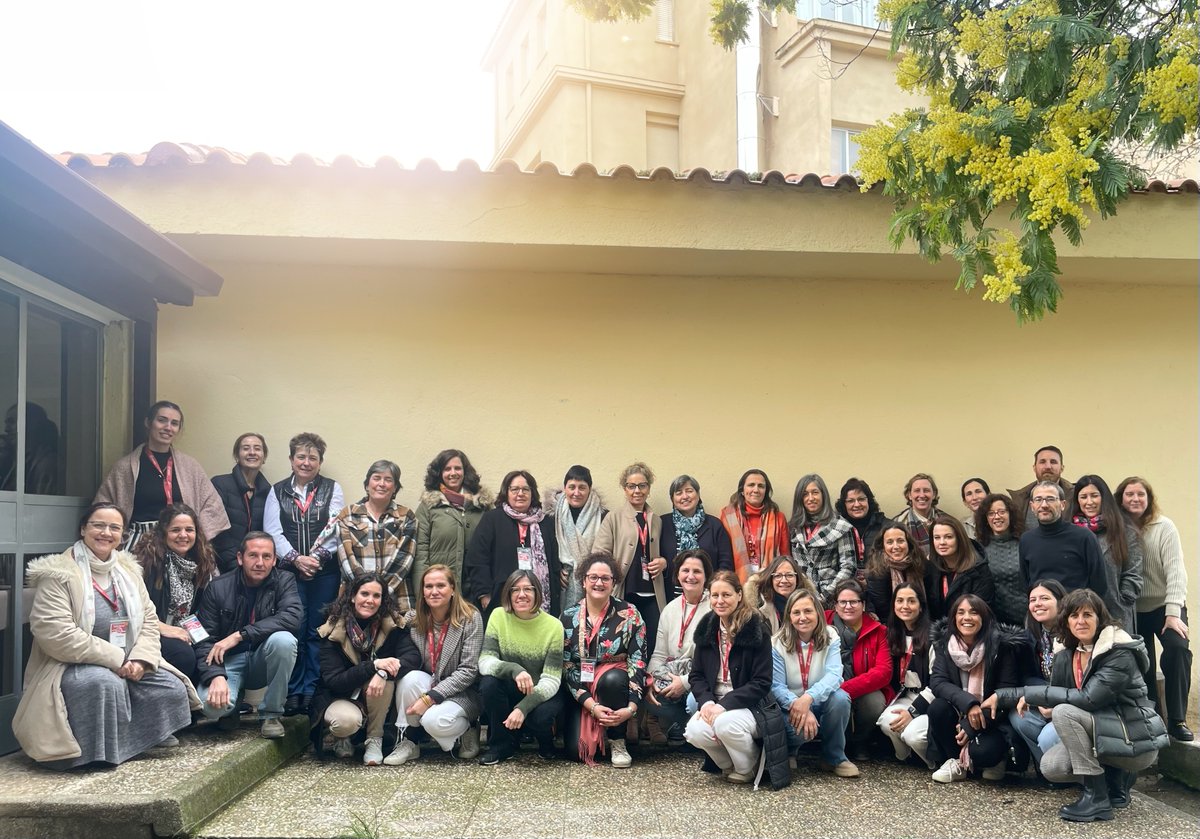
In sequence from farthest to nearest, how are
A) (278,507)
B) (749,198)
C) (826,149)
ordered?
(826,149) → (749,198) → (278,507)

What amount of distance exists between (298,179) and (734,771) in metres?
4.84

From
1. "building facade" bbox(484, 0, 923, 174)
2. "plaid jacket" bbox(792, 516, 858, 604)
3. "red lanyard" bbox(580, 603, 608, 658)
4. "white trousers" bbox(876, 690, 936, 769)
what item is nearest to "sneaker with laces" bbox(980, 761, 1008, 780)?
"white trousers" bbox(876, 690, 936, 769)

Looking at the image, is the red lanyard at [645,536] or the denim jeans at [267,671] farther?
the red lanyard at [645,536]

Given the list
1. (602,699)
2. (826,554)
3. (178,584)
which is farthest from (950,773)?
(178,584)

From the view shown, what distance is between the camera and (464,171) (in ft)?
22.7

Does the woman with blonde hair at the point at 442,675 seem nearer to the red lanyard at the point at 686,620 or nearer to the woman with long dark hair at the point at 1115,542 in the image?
the red lanyard at the point at 686,620

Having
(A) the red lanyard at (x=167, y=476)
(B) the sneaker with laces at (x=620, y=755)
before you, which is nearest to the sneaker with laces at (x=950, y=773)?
(B) the sneaker with laces at (x=620, y=755)

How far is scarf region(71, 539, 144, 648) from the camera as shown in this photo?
5.05 meters

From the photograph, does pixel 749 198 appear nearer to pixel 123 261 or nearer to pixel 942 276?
pixel 942 276

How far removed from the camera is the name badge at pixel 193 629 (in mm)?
5738

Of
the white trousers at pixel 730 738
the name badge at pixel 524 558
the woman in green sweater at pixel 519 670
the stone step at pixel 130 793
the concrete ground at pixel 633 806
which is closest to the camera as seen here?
the stone step at pixel 130 793

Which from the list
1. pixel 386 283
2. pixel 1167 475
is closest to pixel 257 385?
pixel 386 283

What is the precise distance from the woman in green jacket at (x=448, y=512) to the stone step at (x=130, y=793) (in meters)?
1.74

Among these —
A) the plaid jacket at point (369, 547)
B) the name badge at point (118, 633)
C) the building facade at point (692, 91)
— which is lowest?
the name badge at point (118, 633)
